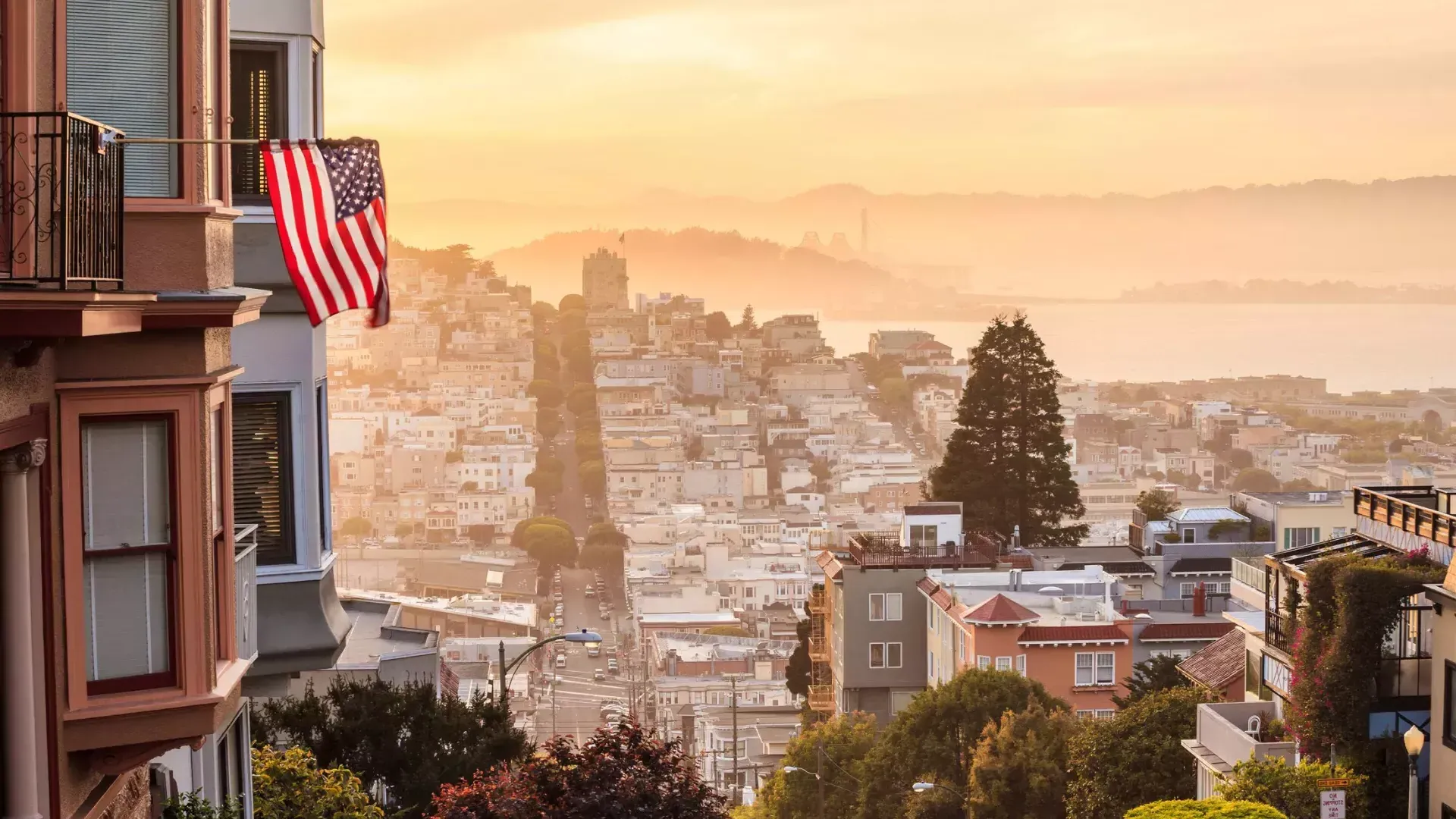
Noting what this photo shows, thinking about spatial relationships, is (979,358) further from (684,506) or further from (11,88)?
(684,506)

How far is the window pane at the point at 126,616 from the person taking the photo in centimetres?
730

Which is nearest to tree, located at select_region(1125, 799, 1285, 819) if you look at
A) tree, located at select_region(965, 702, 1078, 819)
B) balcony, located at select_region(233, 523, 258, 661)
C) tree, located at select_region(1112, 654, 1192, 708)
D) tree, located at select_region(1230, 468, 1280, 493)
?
balcony, located at select_region(233, 523, 258, 661)

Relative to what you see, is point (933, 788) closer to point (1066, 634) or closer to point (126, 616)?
point (1066, 634)

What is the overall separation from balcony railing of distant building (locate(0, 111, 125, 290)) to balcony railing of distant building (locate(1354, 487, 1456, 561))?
15845mm

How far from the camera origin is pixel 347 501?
19100 cm

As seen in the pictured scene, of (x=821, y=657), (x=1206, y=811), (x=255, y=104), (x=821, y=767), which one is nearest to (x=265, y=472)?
(x=255, y=104)

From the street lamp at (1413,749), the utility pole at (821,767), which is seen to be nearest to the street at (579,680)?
the utility pole at (821,767)

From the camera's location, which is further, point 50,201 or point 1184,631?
point 1184,631

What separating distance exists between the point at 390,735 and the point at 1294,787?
897cm

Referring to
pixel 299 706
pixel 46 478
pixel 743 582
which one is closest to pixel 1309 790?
pixel 299 706

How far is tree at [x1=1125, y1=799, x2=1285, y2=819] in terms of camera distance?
55.8 feet

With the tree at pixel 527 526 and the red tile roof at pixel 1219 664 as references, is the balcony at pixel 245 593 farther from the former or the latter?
the tree at pixel 527 526

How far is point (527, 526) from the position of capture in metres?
168

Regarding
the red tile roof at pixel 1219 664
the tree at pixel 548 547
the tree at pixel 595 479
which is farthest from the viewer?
A: the tree at pixel 595 479
